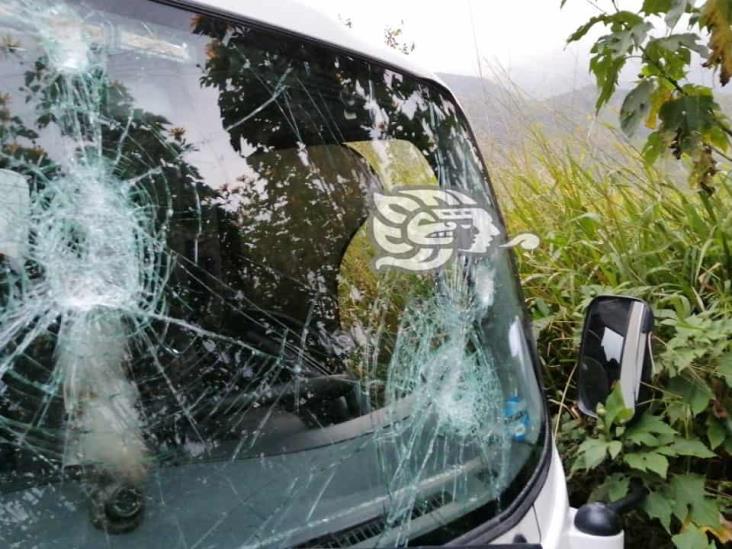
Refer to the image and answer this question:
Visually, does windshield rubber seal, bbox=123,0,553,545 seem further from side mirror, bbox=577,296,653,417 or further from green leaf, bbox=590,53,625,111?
green leaf, bbox=590,53,625,111

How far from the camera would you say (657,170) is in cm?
369

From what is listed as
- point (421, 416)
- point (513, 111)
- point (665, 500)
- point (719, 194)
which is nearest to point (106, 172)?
point (421, 416)

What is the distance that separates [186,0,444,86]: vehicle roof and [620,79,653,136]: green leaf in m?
1.33

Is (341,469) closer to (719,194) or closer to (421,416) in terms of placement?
(421,416)

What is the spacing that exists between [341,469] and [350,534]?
14 centimetres

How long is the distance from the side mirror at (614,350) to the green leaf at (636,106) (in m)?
1.17

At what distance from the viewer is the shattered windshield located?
1.13 m

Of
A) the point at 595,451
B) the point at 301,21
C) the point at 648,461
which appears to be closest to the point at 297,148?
the point at 301,21

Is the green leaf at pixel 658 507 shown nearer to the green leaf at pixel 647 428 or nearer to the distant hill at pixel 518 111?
the green leaf at pixel 647 428

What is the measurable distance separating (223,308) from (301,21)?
0.63m

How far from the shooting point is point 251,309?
1369mm

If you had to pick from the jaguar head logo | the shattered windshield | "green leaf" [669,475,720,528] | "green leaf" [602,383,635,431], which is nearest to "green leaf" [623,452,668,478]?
"green leaf" [669,475,720,528]

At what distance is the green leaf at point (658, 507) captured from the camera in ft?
7.00

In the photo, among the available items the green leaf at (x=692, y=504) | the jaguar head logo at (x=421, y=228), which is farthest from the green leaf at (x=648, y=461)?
the jaguar head logo at (x=421, y=228)
